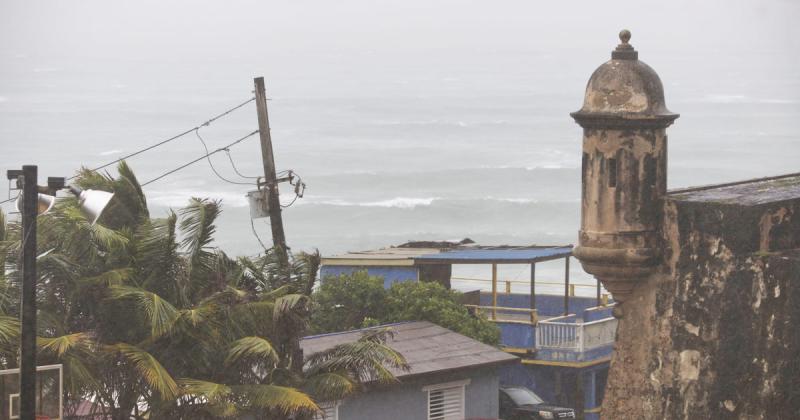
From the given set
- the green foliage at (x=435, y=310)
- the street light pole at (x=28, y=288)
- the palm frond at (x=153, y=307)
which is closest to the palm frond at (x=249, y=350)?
the palm frond at (x=153, y=307)

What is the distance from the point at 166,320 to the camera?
719 inches

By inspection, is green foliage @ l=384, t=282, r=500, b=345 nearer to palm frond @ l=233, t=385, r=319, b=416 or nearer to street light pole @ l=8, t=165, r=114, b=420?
palm frond @ l=233, t=385, r=319, b=416

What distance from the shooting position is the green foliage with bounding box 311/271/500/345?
31.0m

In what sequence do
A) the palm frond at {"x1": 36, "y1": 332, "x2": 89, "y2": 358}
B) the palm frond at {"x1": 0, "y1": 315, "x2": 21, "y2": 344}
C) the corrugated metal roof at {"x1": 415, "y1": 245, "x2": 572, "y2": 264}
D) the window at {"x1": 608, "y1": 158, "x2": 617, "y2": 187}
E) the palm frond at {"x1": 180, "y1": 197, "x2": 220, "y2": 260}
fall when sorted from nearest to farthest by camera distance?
1. the window at {"x1": 608, "y1": 158, "x2": 617, "y2": 187}
2. the palm frond at {"x1": 36, "y1": 332, "x2": 89, "y2": 358}
3. the palm frond at {"x1": 0, "y1": 315, "x2": 21, "y2": 344}
4. the palm frond at {"x1": 180, "y1": 197, "x2": 220, "y2": 260}
5. the corrugated metal roof at {"x1": 415, "y1": 245, "x2": 572, "y2": 264}

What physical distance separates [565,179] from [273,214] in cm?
10540

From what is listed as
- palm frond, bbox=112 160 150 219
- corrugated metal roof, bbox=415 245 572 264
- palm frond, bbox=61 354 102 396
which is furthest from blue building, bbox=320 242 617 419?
palm frond, bbox=61 354 102 396

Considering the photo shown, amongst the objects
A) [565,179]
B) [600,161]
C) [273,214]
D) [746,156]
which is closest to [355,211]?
[565,179]

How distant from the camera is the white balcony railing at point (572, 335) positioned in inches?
1334

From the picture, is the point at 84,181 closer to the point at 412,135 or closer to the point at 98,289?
the point at 98,289

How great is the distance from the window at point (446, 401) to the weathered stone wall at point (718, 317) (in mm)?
12818

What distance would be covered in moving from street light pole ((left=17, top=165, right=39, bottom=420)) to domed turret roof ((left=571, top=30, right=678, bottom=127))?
5.17 meters

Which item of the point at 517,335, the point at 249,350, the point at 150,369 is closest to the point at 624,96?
the point at 249,350

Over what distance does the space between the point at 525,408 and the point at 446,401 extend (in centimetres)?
389

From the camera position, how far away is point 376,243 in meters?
95.7
